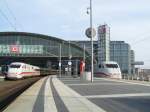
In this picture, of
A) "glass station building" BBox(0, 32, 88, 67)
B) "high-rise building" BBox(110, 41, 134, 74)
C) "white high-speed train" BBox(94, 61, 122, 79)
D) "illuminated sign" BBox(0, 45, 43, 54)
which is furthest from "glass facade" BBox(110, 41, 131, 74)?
"white high-speed train" BBox(94, 61, 122, 79)

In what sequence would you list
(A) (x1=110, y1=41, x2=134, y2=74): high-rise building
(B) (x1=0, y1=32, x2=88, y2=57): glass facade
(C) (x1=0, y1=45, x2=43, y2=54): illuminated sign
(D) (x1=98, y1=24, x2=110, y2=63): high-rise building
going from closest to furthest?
1. (D) (x1=98, y1=24, x2=110, y2=63): high-rise building
2. (C) (x1=0, y1=45, x2=43, y2=54): illuminated sign
3. (B) (x1=0, y1=32, x2=88, y2=57): glass facade
4. (A) (x1=110, y1=41, x2=134, y2=74): high-rise building

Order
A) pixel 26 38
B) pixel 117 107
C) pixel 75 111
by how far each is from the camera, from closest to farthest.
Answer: pixel 75 111 < pixel 117 107 < pixel 26 38

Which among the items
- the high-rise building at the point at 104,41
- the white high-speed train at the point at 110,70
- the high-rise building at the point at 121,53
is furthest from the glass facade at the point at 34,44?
the white high-speed train at the point at 110,70

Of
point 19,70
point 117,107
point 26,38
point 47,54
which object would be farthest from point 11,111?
point 26,38

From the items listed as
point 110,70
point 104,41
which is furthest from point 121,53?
point 110,70

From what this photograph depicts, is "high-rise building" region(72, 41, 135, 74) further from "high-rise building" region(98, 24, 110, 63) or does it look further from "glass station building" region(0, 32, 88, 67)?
"glass station building" region(0, 32, 88, 67)

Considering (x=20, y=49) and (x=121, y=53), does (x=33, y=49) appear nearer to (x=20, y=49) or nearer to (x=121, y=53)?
(x=20, y=49)

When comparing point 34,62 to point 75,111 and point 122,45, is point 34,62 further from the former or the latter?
point 75,111

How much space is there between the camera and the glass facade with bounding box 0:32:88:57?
134 metres

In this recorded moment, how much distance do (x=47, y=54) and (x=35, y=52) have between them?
19.9ft

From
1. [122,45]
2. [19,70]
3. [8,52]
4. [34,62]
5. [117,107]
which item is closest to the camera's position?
[117,107]

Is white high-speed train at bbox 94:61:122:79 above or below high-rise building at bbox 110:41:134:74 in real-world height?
below

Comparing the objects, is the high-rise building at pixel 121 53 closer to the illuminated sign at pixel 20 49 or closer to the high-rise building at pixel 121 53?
the high-rise building at pixel 121 53

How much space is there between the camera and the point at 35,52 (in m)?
135
